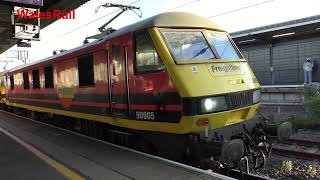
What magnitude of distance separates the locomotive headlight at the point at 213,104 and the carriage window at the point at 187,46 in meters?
0.83

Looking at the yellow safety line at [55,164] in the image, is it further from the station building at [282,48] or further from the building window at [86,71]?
the station building at [282,48]

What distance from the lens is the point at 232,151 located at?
21.7 ft

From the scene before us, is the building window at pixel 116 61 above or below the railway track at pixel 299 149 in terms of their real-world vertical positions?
above

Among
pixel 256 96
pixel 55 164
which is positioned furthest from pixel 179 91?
pixel 55 164

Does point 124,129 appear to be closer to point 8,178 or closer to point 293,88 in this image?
point 8,178

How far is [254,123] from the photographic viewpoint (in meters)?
8.12

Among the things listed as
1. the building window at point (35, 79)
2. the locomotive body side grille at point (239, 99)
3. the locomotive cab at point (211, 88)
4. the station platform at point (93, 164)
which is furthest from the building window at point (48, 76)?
the locomotive body side grille at point (239, 99)

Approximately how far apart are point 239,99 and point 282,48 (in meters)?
23.3

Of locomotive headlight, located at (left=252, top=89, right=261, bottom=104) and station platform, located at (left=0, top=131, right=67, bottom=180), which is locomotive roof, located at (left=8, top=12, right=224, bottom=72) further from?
station platform, located at (left=0, top=131, right=67, bottom=180)

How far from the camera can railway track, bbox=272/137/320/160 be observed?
33.2 ft

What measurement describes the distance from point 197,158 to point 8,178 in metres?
3.11

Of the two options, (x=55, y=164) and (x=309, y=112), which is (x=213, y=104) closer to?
(x=55, y=164)

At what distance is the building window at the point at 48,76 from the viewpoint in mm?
13913

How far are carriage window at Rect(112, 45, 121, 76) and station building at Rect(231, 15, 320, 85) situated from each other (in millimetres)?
15866
